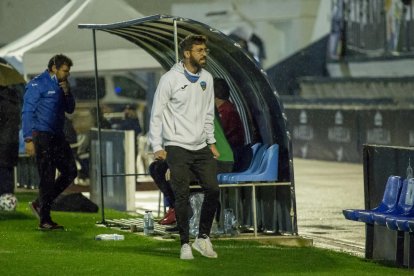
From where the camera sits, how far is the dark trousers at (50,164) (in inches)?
642

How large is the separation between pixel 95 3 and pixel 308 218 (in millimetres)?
6599

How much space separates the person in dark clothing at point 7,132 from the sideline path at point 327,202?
1969mm

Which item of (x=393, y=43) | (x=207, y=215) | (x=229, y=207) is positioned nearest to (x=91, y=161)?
(x=229, y=207)

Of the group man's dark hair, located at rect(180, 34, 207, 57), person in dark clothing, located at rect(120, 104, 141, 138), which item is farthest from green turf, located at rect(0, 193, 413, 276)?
person in dark clothing, located at rect(120, 104, 141, 138)

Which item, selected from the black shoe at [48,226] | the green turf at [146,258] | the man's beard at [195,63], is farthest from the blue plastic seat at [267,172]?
the man's beard at [195,63]

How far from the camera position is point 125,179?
21.0 m

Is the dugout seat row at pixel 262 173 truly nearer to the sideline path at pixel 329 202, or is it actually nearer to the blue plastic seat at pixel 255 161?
the blue plastic seat at pixel 255 161

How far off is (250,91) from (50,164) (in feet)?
7.25

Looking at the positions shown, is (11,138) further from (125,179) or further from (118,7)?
(118,7)

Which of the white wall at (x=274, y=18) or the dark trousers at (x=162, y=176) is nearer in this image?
the dark trousers at (x=162, y=176)

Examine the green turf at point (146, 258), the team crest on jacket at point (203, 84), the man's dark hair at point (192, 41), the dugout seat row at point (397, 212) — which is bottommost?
the green turf at point (146, 258)

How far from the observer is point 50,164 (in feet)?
53.8

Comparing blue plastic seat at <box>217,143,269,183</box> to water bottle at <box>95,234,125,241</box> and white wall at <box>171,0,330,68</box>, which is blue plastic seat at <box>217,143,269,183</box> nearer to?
water bottle at <box>95,234,125,241</box>

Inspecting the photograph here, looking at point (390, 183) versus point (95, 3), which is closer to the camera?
point (390, 183)
